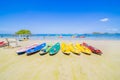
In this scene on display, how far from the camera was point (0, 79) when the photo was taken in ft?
14.4

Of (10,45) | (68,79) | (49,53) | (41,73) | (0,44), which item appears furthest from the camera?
(0,44)

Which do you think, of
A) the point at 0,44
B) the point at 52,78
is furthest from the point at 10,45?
the point at 52,78

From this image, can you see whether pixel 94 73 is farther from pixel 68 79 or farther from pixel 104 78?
pixel 68 79

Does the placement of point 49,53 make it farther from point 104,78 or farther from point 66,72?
point 104,78

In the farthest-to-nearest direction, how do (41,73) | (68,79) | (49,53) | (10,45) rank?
(10,45)
(49,53)
(41,73)
(68,79)

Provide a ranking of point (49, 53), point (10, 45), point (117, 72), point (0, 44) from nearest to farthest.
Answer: point (117, 72), point (49, 53), point (10, 45), point (0, 44)

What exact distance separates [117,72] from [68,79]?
2.90 metres

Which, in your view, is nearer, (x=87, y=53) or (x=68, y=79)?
(x=68, y=79)

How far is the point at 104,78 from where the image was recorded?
457 cm

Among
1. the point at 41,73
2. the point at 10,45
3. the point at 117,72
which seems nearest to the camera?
the point at 41,73

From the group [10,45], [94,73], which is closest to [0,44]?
[10,45]

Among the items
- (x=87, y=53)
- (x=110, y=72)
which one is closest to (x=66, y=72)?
(x=110, y=72)

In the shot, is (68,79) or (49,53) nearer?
(68,79)

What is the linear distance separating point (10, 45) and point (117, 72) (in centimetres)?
1169
